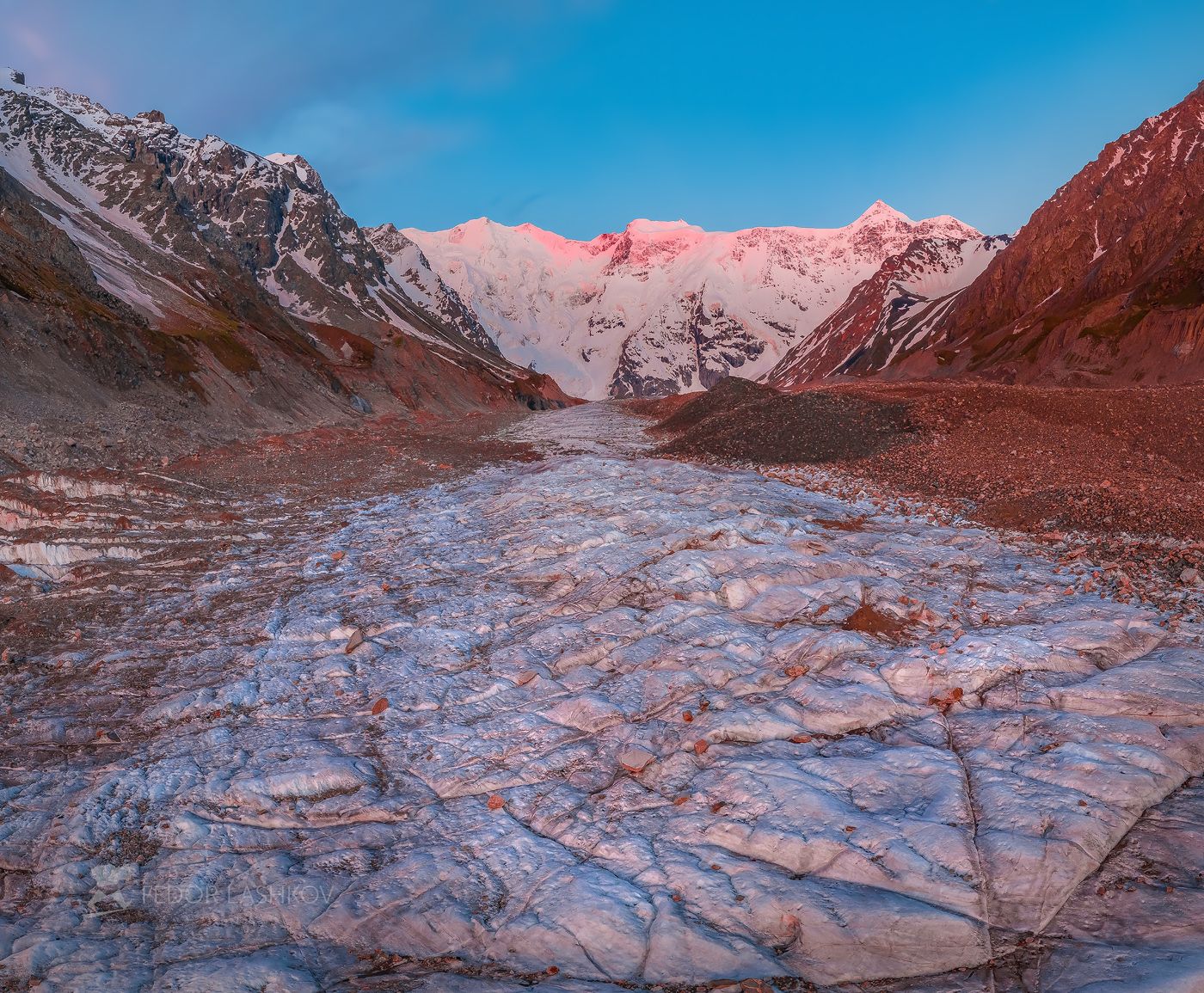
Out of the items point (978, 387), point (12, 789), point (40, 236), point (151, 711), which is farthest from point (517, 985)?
point (40, 236)

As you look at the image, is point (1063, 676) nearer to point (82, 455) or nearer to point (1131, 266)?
point (82, 455)

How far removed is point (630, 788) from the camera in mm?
8031

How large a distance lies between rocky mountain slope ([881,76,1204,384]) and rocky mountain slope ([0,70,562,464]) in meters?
99.3

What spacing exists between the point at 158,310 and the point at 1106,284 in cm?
15475

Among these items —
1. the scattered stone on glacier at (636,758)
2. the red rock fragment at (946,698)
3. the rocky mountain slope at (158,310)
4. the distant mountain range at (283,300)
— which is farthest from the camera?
the distant mountain range at (283,300)

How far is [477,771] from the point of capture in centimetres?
862

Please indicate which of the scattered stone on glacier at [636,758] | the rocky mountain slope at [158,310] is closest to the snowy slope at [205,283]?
the rocky mountain slope at [158,310]

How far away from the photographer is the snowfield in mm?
5859

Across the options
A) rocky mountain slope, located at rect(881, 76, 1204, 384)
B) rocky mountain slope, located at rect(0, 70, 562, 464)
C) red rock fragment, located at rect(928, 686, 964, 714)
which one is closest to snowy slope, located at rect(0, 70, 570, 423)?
rocky mountain slope, located at rect(0, 70, 562, 464)

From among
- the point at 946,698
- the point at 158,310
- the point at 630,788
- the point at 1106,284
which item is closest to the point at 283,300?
the point at 158,310

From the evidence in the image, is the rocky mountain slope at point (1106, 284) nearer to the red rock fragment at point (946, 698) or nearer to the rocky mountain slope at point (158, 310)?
the rocky mountain slope at point (158, 310)

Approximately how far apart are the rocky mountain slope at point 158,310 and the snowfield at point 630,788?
95.9 ft

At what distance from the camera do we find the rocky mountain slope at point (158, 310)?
42438 millimetres

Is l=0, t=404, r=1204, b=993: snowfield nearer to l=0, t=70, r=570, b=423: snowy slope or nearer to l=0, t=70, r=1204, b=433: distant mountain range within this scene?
l=0, t=70, r=1204, b=433: distant mountain range
